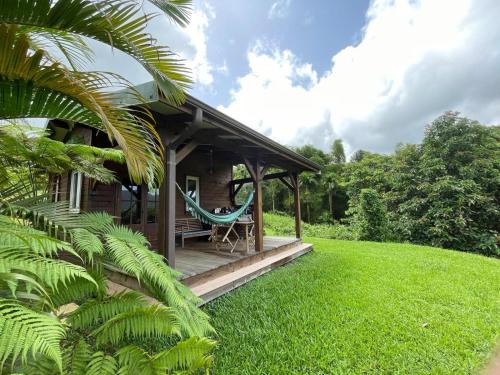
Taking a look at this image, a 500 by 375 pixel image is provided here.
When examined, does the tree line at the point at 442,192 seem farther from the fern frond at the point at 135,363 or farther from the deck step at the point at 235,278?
the fern frond at the point at 135,363

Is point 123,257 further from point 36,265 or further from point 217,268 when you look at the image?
point 217,268

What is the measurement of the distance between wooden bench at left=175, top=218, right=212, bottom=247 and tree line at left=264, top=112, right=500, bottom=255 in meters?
4.16

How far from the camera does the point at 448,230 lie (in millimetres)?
9148

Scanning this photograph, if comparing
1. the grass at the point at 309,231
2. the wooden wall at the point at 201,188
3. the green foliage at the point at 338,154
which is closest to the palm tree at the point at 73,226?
the wooden wall at the point at 201,188

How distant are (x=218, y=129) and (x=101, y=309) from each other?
8.48 ft

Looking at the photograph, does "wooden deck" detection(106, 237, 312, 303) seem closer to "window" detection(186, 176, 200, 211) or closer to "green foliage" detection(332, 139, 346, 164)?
"window" detection(186, 176, 200, 211)

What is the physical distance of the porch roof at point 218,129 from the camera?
238 centimetres

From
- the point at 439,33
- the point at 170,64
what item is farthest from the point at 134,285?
the point at 439,33

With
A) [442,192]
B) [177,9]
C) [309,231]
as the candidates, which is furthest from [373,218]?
[177,9]

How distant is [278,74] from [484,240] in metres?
10.7

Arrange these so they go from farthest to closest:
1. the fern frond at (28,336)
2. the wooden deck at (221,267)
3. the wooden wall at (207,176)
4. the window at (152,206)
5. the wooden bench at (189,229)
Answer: the wooden wall at (207,176)
the window at (152,206)
the wooden bench at (189,229)
the wooden deck at (221,267)
the fern frond at (28,336)

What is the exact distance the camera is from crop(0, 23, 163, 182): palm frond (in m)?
1.09

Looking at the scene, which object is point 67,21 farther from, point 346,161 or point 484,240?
point 346,161

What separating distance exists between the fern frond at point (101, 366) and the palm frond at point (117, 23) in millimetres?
1597
